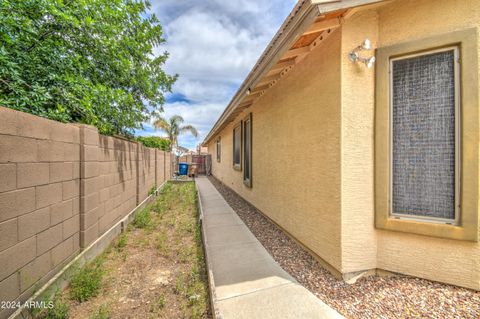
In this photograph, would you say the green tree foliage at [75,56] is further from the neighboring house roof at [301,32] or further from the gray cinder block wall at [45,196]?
the neighboring house roof at [301,32]

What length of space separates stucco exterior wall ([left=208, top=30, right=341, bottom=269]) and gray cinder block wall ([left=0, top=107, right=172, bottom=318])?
12.0ft

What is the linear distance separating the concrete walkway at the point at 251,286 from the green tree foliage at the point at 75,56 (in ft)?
10.7

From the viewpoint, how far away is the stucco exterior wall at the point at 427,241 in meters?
2.39

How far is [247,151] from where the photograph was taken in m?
7.59

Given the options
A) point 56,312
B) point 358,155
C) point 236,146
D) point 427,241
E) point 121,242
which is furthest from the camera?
point 236,146

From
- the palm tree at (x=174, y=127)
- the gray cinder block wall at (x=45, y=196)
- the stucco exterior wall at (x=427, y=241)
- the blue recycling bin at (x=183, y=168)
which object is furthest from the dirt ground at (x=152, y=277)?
the palm tree at (x=174, y=127)

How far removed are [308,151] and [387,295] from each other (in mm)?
2188

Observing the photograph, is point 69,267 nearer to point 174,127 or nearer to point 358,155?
point 358,155

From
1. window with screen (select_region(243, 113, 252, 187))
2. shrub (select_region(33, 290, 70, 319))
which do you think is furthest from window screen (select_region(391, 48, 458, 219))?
window with screen (select_region(243, 113, 252, 187))

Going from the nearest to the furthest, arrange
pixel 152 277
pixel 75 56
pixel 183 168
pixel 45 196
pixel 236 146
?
pixel 45 196 → pixel 152 277 → pixel 75 56 → pixel 236 146 → pixel 183 168

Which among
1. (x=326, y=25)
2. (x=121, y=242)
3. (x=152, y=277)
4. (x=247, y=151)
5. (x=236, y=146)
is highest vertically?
(x=326, y=25)

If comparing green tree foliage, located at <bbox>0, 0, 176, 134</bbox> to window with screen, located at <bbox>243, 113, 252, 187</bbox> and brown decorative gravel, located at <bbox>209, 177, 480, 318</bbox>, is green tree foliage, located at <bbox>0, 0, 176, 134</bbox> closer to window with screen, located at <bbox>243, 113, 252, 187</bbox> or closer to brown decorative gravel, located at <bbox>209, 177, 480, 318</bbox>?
window with screen, located at <bbox>243, 113, 252, 187</bbox>

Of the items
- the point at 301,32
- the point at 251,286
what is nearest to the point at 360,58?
the point at 301,32

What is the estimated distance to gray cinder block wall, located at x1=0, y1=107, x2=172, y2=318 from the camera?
6.28ft
